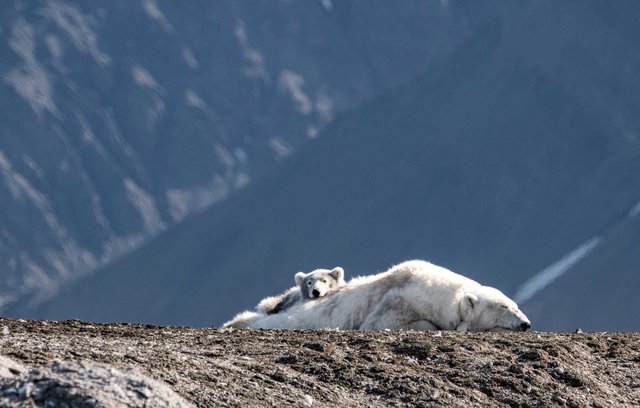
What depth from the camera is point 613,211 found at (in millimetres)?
83375

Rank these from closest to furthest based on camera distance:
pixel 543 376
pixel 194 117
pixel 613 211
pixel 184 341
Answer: pixel 543 376
pixel 184 341
pixel 613 211
pixel 194 117

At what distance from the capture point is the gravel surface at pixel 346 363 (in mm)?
9633

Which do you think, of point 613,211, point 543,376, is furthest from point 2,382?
point 613,211

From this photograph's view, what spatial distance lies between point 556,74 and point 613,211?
521 inches

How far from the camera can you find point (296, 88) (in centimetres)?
10388

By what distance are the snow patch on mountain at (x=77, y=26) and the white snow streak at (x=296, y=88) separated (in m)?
13.1

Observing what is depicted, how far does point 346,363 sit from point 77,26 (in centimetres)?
9404

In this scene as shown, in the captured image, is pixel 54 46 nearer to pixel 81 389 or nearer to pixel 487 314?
pixel 487 314

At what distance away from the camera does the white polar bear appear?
1631 cm

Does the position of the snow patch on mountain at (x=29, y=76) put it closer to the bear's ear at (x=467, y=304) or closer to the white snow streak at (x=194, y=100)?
the white snow streak at (x=194, y=100)

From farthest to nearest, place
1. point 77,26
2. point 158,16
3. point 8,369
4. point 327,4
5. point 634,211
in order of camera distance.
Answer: point 327,4
point 158,16
point 77,26
point 634,211
point 8,369

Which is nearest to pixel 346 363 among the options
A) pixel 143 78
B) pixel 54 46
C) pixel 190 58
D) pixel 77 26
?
pixel 143 78

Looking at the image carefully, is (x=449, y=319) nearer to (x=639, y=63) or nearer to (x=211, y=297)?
(x=211, y=297)

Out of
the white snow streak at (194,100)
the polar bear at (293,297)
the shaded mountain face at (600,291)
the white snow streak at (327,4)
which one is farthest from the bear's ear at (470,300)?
the white snow streak at (327,4)
